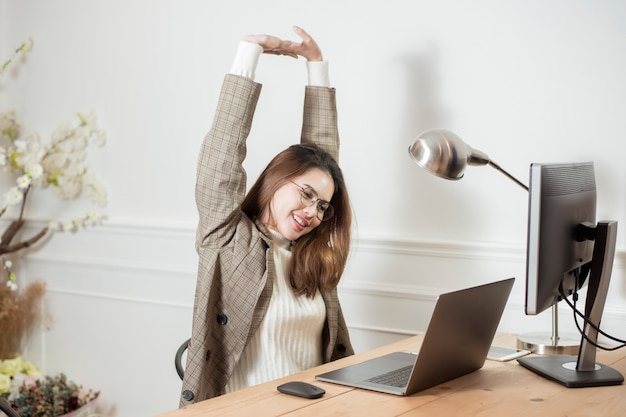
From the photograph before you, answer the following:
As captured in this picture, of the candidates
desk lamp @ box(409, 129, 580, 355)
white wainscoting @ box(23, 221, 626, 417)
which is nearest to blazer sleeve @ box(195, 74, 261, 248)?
desk lamp @ box(409, 129, 580, 355)

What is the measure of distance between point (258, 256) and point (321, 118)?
52cm

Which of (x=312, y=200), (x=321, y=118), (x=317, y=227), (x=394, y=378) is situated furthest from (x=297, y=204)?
(x=394, y=378)

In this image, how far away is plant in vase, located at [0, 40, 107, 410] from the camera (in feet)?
10.6

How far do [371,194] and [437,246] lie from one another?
0.30 metres

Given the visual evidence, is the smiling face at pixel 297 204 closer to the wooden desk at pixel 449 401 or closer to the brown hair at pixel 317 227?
the brown hair at pixel 317 227

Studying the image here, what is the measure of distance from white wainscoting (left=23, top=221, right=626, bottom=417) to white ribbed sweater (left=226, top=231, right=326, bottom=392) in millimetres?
495

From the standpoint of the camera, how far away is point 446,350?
163 cm

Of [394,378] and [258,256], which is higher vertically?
[258,256]

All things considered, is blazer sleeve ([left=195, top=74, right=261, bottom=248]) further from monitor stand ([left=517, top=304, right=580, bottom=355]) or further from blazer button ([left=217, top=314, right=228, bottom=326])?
monitor stand ([left=517, top=304, right=580, bottom=355])

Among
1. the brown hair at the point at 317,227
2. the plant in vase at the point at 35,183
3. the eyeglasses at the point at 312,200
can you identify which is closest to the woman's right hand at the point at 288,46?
the brown hair at the point at 317,227

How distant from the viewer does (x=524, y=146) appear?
237 centimetres

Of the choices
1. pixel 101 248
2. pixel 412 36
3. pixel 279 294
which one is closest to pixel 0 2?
pixel 101 248

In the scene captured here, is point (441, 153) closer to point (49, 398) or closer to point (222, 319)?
point (222, 319)

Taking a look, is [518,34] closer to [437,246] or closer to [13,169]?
[437,246]
